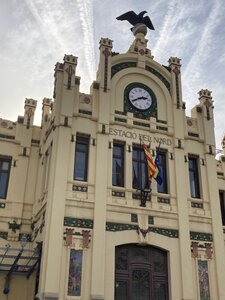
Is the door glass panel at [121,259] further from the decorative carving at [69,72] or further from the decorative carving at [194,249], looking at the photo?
the decorative carving at [69,72]

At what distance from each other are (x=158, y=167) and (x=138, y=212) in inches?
100

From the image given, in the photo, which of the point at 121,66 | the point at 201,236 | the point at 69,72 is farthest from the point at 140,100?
the point at 201,236

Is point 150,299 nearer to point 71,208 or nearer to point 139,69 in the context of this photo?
point 71,208

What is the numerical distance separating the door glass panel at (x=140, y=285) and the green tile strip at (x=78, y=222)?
305cm

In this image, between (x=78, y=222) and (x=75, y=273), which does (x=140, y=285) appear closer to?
(x=75, y=273)

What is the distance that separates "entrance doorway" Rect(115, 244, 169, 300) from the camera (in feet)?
61.1

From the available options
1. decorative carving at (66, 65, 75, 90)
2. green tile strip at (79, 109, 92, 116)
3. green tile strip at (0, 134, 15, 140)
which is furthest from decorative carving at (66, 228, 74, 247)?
decorative carving at (66, 65, 75, 90)

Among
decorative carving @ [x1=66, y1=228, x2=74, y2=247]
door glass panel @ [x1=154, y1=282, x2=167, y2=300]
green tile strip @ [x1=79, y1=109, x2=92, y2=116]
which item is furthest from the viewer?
green tile strip @ [x1=79, y1=109, x2=92, y2=116]

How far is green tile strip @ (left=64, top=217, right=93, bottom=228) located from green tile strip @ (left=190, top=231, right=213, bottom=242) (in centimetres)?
544

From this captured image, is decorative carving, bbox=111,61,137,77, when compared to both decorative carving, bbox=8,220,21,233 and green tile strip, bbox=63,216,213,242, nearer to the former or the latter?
green tile strip, bbox=63,216,213,242

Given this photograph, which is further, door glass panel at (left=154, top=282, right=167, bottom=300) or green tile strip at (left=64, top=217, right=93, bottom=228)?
door glass panel at (left=154, top=282, right=167, bottom=300)

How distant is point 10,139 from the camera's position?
22.8m

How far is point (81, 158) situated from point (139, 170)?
3149 mm

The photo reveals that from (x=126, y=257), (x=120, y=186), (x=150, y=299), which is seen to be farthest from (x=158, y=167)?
(x=150, y=299)
